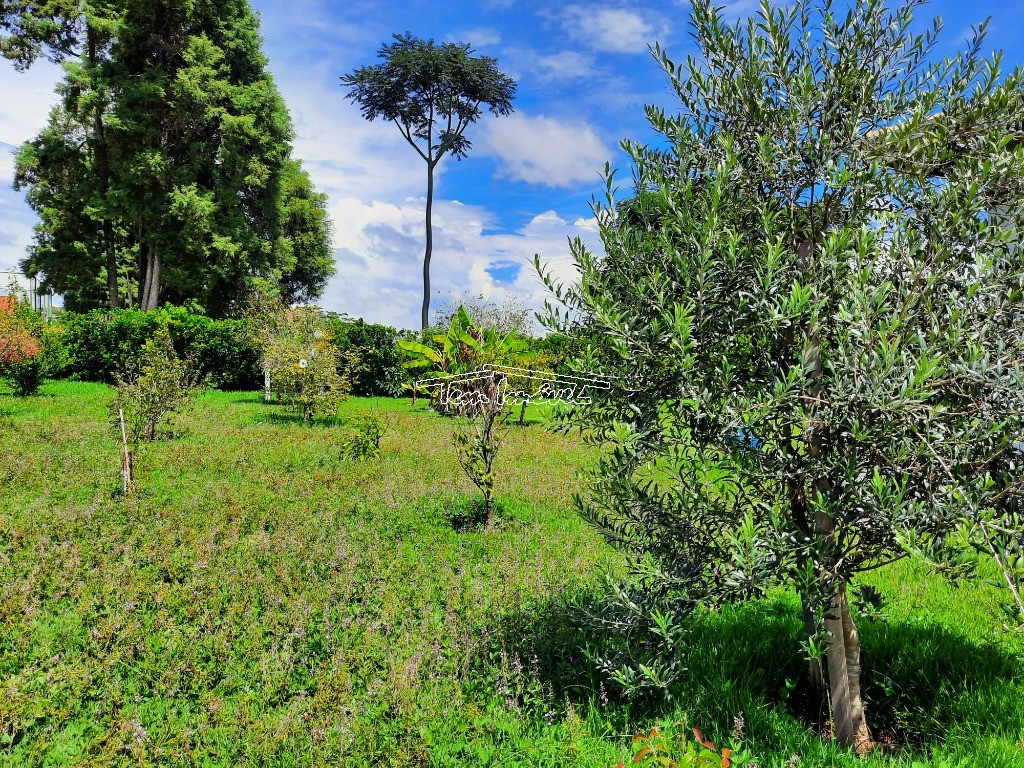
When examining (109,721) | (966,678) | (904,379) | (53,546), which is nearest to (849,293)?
(904,379)

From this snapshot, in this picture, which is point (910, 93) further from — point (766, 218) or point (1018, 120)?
point (766, 218)

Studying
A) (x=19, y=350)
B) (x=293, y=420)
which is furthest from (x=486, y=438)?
(x=19, y=350)

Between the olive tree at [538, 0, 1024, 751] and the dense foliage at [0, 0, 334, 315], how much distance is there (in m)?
28.6

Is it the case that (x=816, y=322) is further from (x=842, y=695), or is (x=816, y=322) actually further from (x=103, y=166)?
(x=103, y=166)

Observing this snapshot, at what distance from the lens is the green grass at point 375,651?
3.58m

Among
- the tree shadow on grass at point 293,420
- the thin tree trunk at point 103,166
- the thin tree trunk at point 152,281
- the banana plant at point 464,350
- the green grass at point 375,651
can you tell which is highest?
the thin tree trunk at point 103,166

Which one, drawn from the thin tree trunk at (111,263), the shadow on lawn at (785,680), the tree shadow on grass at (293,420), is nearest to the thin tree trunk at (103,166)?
the thin tree trunk at (111,263)

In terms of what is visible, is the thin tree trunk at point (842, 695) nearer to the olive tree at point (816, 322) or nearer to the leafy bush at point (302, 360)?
the olive tree at point (816, 322)

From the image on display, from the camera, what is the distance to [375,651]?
4461 millimetres

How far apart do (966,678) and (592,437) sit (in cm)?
295

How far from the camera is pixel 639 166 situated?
11.8ft

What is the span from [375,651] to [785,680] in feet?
9.43

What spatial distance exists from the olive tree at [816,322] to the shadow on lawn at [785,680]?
56 cm

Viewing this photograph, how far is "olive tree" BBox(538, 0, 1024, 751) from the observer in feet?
9.49
